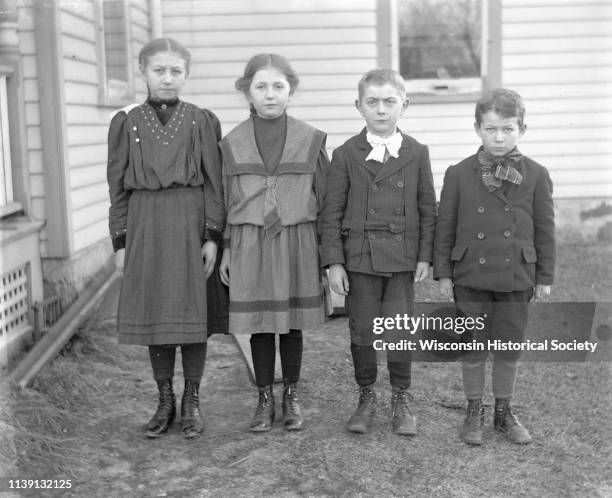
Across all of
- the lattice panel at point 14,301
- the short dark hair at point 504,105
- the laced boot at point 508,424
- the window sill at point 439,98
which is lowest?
the laced boot at point 508,424

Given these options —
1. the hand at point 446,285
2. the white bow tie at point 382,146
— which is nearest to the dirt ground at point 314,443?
the hand at point 446,285

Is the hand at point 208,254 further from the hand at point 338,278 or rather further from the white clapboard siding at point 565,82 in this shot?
the white clapboard siding at point 565,82

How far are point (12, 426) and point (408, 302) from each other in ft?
6.10

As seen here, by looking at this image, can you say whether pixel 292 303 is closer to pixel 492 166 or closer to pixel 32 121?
pixel 492 166

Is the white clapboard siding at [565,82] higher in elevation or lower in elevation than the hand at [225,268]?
higher

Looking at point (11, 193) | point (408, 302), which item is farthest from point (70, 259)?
point (408, 302)

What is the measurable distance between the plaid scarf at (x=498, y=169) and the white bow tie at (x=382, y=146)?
0.37 m

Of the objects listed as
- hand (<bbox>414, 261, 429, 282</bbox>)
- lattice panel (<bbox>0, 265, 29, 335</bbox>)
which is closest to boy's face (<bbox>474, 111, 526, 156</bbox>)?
hand (<bbox>414, 261, 429, 282</bbox>)

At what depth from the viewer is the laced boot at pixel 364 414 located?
3554 millimetres

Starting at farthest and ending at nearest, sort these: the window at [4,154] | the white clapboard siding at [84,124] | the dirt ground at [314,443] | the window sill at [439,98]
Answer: the window sill at [439,98] → the white clapboard siding at [84,124] → the window at [4,154] → the dirt ground at [314,443]

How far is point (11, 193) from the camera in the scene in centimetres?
468

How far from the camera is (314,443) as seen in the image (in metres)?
3.47

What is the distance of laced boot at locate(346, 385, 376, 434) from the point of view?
Result: 3.55 metres

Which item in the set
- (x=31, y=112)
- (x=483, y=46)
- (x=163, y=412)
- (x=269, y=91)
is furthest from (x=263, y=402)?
(x=483, y=46)
